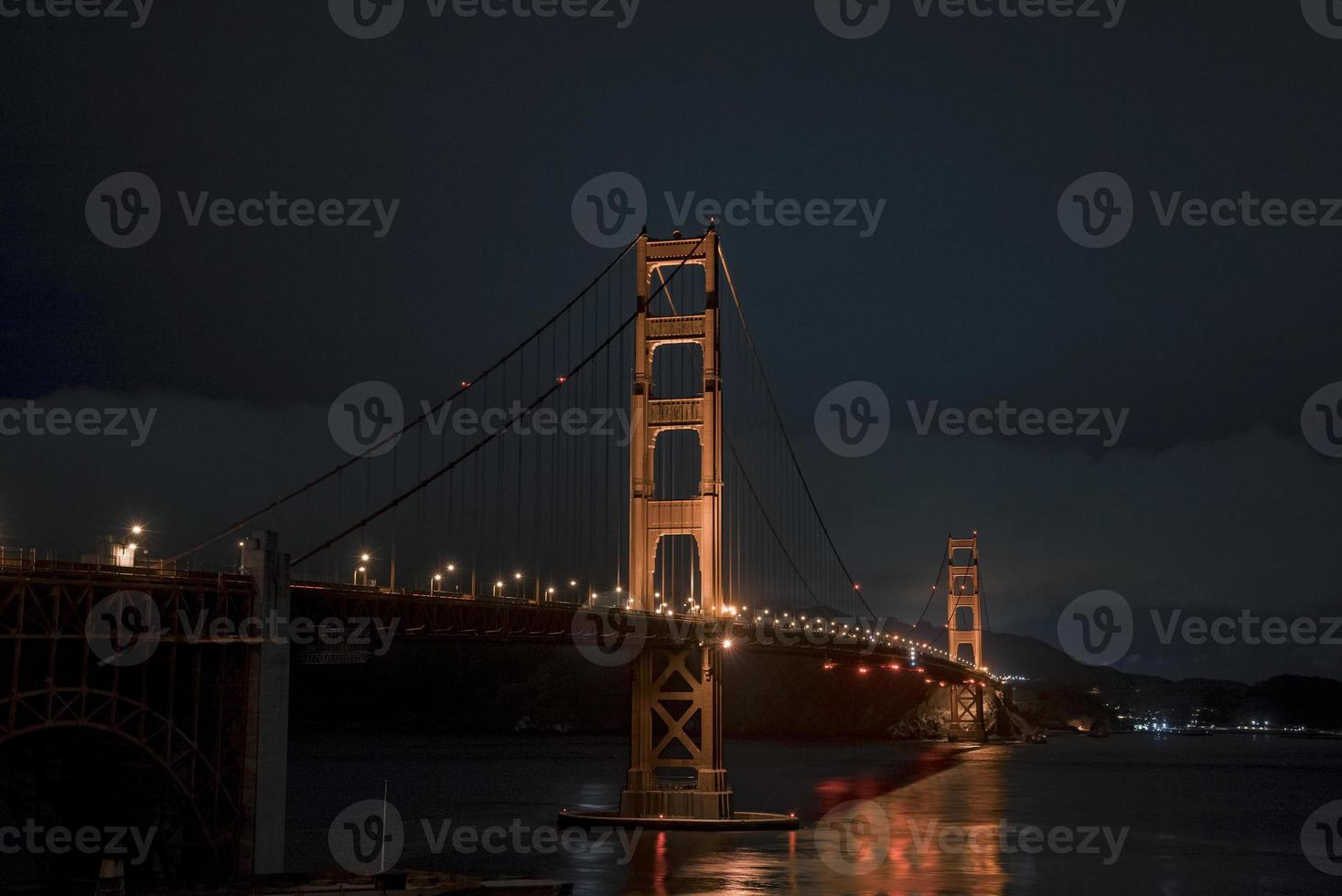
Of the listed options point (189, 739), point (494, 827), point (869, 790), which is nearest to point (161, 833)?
point (189, 739)

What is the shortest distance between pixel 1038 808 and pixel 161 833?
58.2m

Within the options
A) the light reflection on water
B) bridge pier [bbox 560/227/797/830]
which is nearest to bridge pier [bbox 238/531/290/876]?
the light reflection on water

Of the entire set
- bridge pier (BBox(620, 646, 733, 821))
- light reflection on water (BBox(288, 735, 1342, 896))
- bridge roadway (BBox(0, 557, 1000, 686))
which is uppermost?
bridge roadway (BBox(0, 557, 1000, 686))

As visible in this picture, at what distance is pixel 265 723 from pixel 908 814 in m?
48.2

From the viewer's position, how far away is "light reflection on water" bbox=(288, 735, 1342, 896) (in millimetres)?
45844

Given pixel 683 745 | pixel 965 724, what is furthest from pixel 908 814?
pixel 965 724

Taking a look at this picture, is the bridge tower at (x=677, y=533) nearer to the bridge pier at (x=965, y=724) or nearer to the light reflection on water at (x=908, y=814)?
the light reflection on water at (x=908, y=814)

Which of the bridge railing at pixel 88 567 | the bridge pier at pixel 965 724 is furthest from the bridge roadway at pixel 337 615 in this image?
the bridge pier at pixel 965 724

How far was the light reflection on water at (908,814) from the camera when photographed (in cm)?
4584

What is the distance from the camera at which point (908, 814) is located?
7481cm

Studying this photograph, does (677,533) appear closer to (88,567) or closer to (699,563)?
(699,563)

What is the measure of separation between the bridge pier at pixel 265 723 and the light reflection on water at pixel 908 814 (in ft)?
35.1

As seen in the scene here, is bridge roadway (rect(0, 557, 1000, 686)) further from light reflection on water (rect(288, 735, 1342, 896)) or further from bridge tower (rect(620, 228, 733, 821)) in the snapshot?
light reflection on water (rect(288, 735, 1342, 896))

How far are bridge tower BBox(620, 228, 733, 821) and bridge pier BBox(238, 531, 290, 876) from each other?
1986 cm
